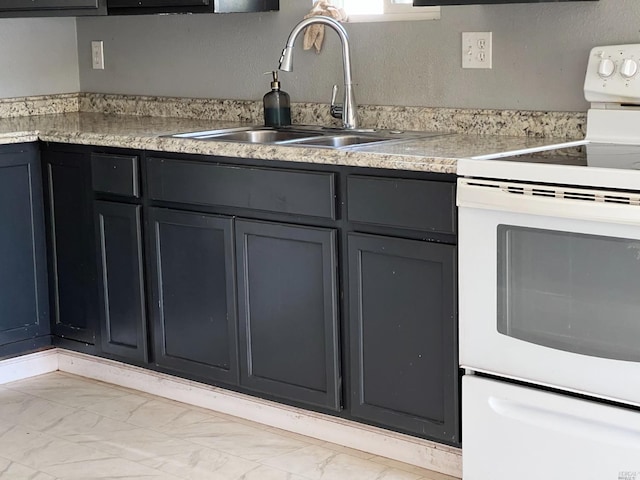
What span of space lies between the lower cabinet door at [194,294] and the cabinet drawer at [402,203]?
49 centimetres

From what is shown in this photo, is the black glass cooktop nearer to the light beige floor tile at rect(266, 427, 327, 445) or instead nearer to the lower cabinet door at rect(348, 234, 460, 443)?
the lower cabinet door at rect(348, 234, 460, 443)

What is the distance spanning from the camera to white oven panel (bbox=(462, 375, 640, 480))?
2.44 m

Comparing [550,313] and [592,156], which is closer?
[550,313]

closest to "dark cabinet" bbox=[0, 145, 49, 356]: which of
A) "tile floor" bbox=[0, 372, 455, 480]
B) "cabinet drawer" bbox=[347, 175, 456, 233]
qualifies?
"tile floor" bbox=[0, 372, 455, 480]

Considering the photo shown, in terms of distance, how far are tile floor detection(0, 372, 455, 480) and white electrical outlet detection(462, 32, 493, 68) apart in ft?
3.94

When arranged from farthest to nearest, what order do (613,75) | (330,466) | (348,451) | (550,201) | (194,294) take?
(194,294) → (348,451) → (330,466) → (613,75) → (550,201)

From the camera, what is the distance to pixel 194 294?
10.9ft

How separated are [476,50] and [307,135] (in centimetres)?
62

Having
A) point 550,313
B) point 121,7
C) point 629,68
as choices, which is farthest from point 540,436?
point 121,7

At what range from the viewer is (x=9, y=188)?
3.65m

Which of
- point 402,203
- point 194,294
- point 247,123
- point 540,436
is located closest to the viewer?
point 540,436

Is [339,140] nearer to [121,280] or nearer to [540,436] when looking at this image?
[121,280]

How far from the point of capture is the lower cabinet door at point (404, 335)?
2752 millimetres

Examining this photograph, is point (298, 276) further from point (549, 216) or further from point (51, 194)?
point (51, 194)
